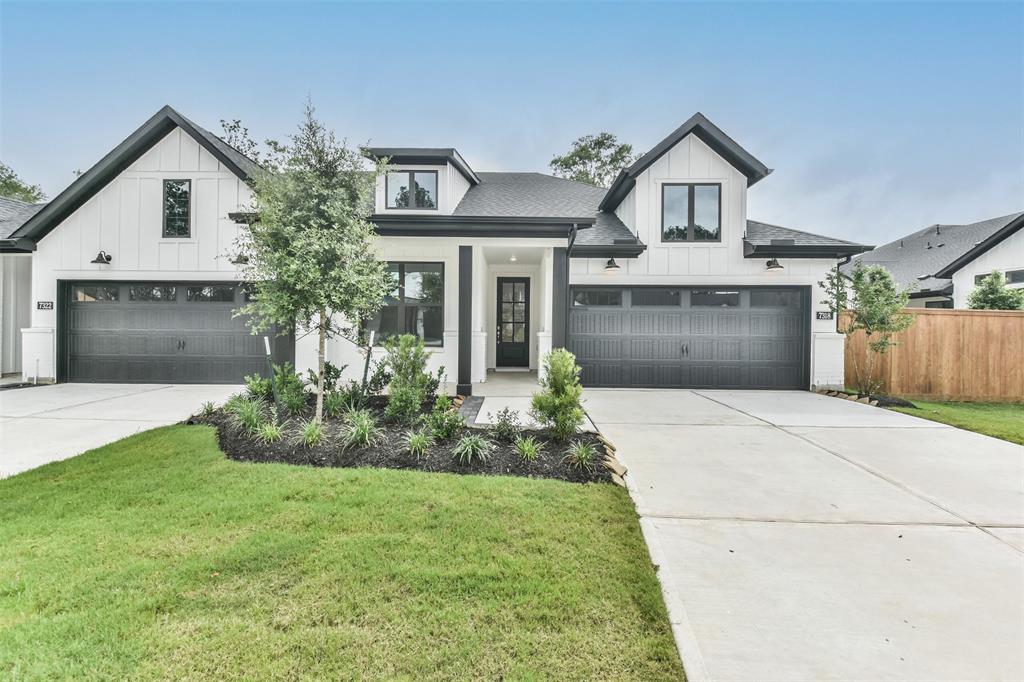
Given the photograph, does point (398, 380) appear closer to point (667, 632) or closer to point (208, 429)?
point (208, 429)

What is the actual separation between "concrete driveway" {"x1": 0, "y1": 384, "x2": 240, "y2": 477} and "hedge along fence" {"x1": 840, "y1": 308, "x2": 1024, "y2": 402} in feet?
42.3

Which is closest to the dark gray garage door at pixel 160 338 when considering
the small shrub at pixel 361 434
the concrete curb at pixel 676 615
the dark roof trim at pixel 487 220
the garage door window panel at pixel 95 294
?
the garage door window panel at pixel 95 294

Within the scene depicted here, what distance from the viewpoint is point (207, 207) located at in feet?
29.5

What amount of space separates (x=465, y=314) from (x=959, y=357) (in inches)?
392

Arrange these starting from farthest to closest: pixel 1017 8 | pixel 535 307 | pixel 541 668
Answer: pixel 535 307, pixel 1017 8, pixel 541 668

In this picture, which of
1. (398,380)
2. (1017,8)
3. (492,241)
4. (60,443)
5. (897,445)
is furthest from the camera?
(1017,8)

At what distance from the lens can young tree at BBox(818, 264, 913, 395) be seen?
801cm

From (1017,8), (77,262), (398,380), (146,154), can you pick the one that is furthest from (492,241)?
(1017,8)

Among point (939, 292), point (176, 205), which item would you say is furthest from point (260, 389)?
point (939, 292)

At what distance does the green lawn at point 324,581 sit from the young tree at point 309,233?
2.02 metres

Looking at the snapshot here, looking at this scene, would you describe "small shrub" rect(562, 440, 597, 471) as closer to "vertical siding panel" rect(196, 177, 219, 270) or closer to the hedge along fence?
the hedge along fence

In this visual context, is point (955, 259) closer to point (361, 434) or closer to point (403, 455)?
point (403, 455)

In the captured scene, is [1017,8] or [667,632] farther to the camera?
[1017,8]

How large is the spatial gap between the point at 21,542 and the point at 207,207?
27.3 ft
